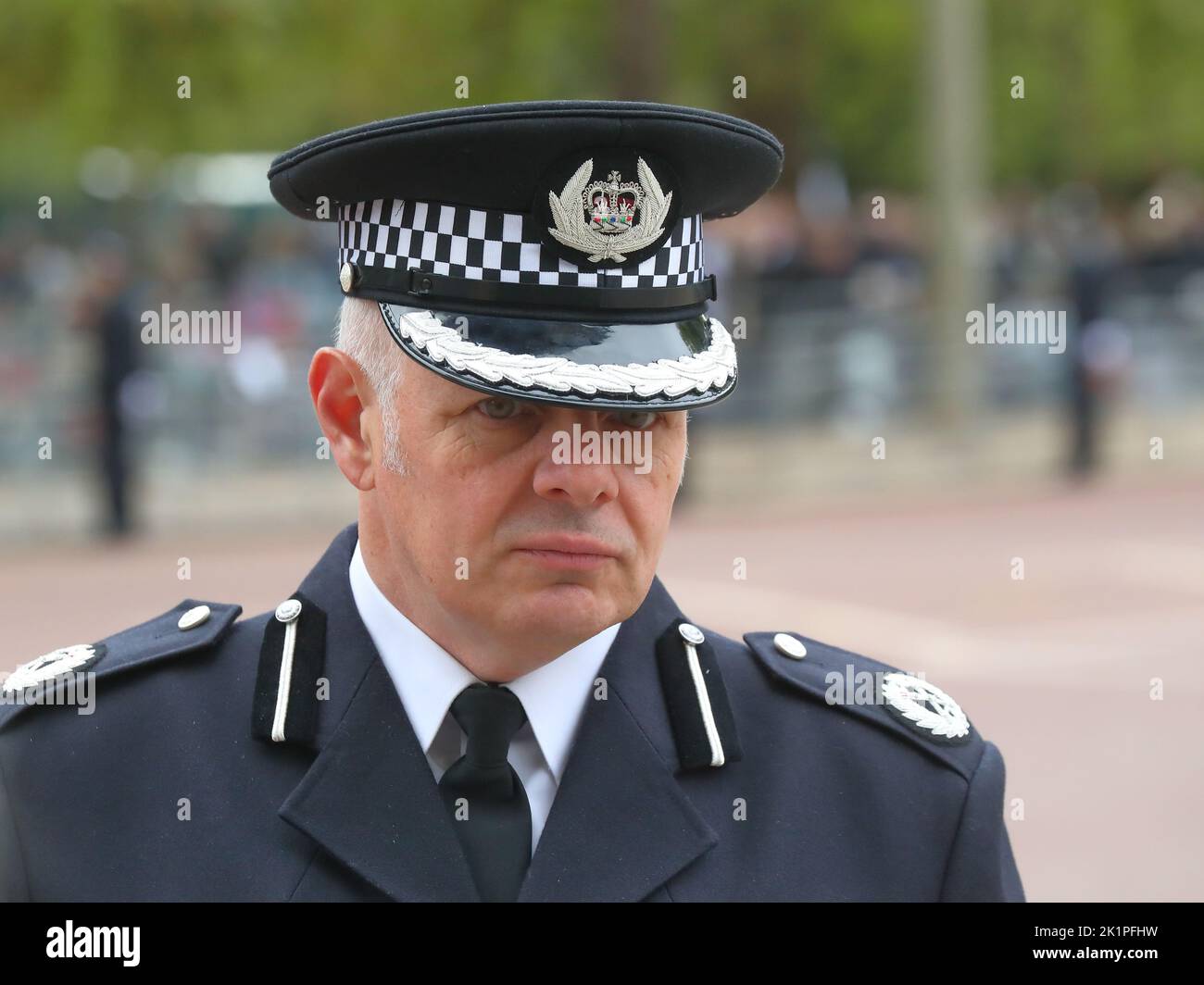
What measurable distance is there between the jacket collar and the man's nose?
1.33 feet

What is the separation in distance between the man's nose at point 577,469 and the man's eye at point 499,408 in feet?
0.18

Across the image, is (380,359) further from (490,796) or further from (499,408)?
(490,796)

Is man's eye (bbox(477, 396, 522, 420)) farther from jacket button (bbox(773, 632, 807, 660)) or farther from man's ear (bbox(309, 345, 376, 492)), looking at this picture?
jacket button (bbox(773, 632, 807, 660))

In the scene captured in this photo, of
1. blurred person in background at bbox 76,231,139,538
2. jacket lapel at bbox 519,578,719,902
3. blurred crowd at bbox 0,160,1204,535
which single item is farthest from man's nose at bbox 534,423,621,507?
blurred person in background at bbox 76,231,139,538

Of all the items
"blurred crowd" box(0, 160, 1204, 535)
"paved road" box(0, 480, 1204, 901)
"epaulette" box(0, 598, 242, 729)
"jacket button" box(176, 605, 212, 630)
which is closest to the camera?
"epaulette" box(0, 598, 242, 729)

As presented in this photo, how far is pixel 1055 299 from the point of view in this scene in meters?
17.3

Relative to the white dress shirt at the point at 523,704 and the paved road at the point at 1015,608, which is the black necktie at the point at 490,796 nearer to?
the white dress shirt at the point at 523,704

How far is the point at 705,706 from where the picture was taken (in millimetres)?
2729

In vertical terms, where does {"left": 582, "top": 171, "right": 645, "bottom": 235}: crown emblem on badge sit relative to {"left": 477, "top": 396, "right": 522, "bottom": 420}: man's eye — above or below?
above

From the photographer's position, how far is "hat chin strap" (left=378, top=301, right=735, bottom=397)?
237 centimetres

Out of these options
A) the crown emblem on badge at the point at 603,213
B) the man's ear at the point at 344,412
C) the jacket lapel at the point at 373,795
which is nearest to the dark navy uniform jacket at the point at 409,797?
the jacket lapel at the point at 373,795
